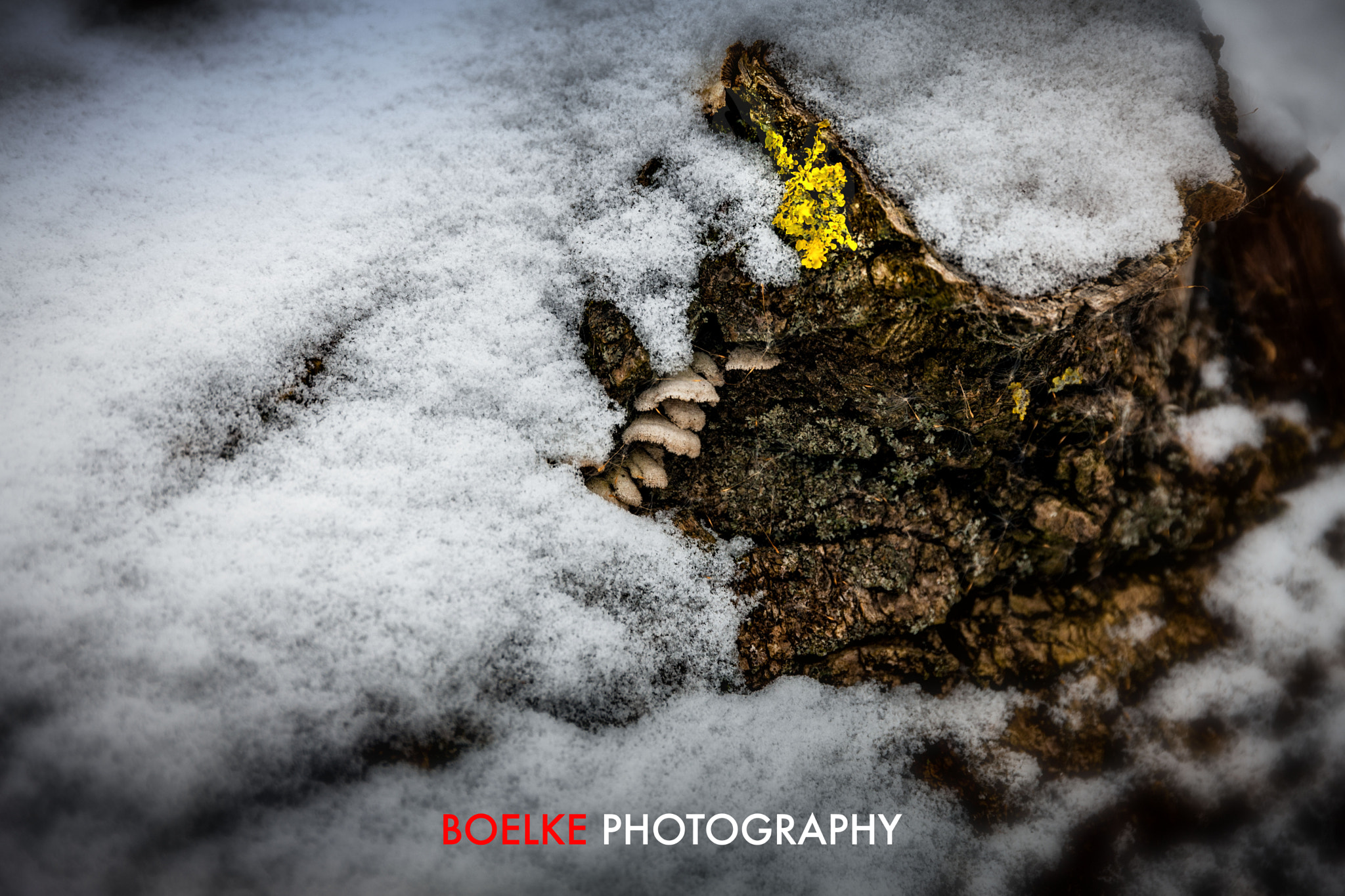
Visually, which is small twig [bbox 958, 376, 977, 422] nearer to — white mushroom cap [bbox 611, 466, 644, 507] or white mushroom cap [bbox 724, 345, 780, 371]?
white mushroom cap [bbox 724, 345, 780, 371]

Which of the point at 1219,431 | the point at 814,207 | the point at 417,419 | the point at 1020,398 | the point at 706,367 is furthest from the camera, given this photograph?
the point at 1219,431

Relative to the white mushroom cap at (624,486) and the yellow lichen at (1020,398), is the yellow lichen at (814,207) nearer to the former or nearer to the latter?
the yellow lichen at (1020,398)

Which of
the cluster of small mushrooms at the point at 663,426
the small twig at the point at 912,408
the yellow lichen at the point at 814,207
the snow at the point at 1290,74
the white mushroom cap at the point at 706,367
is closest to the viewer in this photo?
the yellow lichen at the point at 814,207

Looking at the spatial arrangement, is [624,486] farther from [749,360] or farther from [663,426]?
[749,360]

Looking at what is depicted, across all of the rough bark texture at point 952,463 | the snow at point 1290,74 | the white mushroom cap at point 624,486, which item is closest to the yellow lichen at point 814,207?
the rough bark texture at point 952,463

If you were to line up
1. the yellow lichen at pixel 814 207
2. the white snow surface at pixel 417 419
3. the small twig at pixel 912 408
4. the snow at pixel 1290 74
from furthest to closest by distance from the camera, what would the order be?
1. the snow at pixel 1290 74
2. the small twig at pixel 912 408
3. the yellow lichen at pixel 814 207
4. the white snow surface at pixel 417 419

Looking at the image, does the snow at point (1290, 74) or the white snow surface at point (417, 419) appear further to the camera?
the snow at point (1290, 74)

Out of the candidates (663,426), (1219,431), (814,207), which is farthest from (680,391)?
(1219,431)
